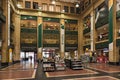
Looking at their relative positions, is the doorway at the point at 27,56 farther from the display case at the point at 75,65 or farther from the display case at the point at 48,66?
the display case at the point at 48,66

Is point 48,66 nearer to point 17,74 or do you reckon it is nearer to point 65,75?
point 17,74

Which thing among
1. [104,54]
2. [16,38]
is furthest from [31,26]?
[104,54]

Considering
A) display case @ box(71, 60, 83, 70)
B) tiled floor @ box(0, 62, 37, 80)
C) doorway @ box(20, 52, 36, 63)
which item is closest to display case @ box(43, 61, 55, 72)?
tiled floor @ box(0, 62, 37, 80)

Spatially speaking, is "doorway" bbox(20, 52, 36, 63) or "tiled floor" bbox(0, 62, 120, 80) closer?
"tiled floor" bbox(0, 62, 120, 80)

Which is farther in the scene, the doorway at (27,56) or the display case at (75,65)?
the doorway at (27,56)

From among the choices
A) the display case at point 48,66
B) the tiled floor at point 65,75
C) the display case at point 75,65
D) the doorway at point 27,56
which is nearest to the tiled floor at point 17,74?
the tiled floor at point 65,75

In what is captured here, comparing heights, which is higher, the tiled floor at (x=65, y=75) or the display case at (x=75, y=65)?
the display case at (x=75, y=65)

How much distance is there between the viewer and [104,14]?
24.5m

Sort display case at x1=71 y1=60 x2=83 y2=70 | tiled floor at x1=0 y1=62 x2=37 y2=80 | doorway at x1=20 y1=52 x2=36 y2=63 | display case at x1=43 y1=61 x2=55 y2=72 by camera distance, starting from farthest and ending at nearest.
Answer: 1. doorway at x1=20 y1=52 x2=36 y2=63
2. display case at x1=71 y1=60 x2=83 y2=70
3. display case at x1=43 y1=61 x2=55 y2=72
4. tiled floor at x1=0 y1=62 x2=37 y2=80

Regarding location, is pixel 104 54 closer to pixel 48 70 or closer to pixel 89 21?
pixel 89 21

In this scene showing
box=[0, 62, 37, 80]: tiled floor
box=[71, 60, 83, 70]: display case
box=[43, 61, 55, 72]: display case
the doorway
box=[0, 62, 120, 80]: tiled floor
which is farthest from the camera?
the doorway

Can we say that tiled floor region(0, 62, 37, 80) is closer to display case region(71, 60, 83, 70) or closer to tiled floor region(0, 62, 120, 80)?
tiled floor region(0, 62, 120, 80)

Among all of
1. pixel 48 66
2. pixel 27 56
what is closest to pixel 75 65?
pixel 48 66

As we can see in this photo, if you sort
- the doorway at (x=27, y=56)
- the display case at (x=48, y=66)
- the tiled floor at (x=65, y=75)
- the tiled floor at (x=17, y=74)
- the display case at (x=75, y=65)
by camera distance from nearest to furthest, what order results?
the tiled floor at (x=65, y=75) → the tiled floor at (x=17, y=74) → the display case at (x=48, y=66) → the display case at (x=75, y=65) → the doorway at (x=27, y=56)
